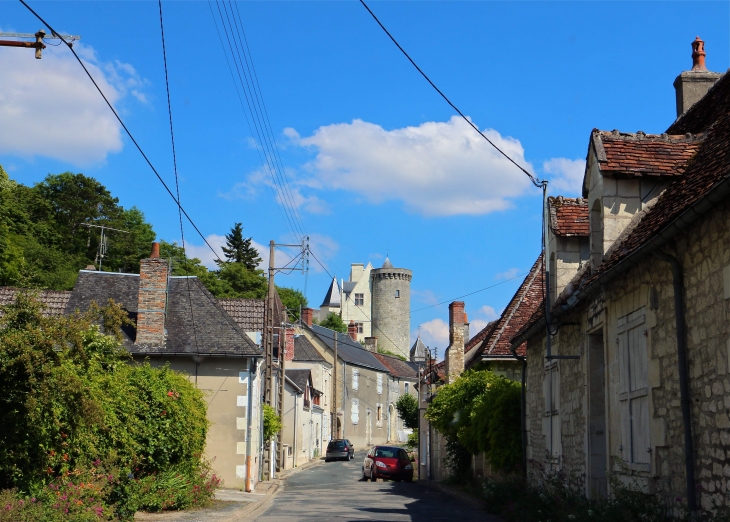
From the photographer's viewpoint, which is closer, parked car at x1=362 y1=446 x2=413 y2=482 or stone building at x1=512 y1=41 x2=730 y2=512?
stone building at x1=512 y1=41 x2=730 y2=512

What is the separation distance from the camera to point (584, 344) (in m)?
13.3

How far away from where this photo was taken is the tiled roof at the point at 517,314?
81.4ft

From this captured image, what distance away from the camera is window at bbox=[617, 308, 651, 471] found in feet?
32.6

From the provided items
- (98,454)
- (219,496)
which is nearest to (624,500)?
(98,454)

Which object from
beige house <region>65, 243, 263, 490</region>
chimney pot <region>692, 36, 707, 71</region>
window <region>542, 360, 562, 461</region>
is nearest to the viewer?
window <region>542, 360, 562, 461</region>

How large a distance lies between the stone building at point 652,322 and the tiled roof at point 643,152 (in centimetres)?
2

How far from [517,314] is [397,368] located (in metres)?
68.1

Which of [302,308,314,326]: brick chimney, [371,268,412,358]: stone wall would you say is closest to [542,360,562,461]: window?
[302,308,314,326]: brick chimney

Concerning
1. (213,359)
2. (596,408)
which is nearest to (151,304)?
(213,359)

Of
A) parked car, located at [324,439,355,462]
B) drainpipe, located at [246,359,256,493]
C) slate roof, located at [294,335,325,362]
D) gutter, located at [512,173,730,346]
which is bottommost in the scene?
parked car, located at [324,439,355,462]

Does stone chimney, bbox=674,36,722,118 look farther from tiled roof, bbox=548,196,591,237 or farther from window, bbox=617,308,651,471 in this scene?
window, bbox=617,308,651,471

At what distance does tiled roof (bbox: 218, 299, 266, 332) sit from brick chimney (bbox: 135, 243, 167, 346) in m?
3.80

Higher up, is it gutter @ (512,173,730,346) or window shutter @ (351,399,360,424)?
gutter @ (512,173,730,346)

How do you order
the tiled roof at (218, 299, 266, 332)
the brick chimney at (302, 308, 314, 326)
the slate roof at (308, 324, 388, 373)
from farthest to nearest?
1. the slate roof at (308, 324, 388, 373)
2. the brick chimney at (302, 308, 314, 326)
3. the tiled roof at (218, 299, 266, 332)
